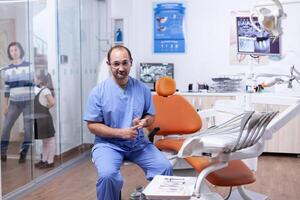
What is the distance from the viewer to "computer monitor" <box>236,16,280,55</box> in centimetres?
248

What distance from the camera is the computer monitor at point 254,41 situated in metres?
2.48

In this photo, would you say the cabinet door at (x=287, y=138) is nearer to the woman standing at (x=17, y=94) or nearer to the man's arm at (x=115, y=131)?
the man's arm at (x=115, y=131)

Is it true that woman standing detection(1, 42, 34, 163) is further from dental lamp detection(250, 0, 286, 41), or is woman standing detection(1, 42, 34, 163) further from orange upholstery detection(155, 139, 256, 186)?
dental lamp detection(250, 0, 286, 41)

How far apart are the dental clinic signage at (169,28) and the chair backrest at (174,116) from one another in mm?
2017

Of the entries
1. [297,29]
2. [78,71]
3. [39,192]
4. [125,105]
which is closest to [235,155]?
[125,105]

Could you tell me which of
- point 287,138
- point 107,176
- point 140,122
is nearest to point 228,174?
point 140,122

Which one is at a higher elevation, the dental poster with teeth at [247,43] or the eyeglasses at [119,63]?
the dental poster with teeth at [247,43]

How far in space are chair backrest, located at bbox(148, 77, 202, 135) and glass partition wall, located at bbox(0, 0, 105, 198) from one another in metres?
1.19

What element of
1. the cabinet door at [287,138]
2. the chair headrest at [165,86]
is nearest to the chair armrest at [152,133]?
the chair headrest at [165,86]

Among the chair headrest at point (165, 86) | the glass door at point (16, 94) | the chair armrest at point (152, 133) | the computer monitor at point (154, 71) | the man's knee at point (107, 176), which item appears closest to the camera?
the man's knee at point (107, 176)

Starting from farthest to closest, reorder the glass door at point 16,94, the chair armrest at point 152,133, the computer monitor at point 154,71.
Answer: the computer monitor at point 154,71 < the glass door at point 16,94 < the chair armrest at point 152,133

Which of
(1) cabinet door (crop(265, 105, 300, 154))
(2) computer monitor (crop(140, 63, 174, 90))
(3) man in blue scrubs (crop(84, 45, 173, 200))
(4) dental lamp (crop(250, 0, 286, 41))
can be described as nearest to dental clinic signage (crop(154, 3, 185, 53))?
(2) computer monitor (crop(140, 63, 174, 90))

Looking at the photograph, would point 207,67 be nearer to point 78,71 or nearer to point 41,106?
point 78,71

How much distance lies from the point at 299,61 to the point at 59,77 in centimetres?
250
